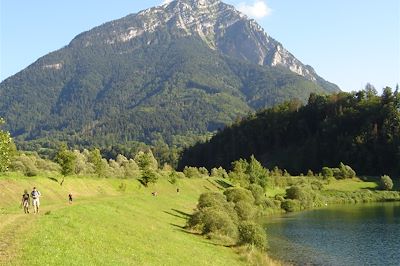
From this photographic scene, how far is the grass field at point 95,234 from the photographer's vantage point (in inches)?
1345

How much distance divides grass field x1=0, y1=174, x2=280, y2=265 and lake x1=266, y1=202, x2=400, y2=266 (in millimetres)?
14209

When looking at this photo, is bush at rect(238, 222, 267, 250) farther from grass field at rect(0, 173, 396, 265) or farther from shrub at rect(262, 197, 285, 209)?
shrub at rect(262, 197, 285, 209)

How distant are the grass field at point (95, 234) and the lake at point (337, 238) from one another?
1421cm

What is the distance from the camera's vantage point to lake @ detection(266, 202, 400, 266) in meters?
65.9

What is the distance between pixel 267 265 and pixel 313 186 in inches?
4943

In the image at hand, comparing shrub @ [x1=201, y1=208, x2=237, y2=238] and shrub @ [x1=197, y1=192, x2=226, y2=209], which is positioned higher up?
shrub @ [x1=197, y1=192, x2=226, y2=209]

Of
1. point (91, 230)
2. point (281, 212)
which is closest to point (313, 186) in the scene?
point (281, 212)

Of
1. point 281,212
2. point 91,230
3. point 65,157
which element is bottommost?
point 281,212

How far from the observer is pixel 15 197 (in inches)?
2884

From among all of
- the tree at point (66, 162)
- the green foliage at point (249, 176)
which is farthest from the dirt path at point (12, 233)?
the green foliage at point (249, 176)

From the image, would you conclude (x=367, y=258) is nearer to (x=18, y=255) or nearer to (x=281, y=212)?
(x=18, y=255)

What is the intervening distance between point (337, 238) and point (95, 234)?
5131 centimetres

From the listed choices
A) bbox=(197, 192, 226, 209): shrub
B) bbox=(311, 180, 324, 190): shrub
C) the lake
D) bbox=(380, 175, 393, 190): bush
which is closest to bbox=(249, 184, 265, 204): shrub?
the lake

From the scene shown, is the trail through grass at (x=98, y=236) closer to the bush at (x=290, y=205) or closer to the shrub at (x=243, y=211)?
the shrub at (x=243, y=211)
